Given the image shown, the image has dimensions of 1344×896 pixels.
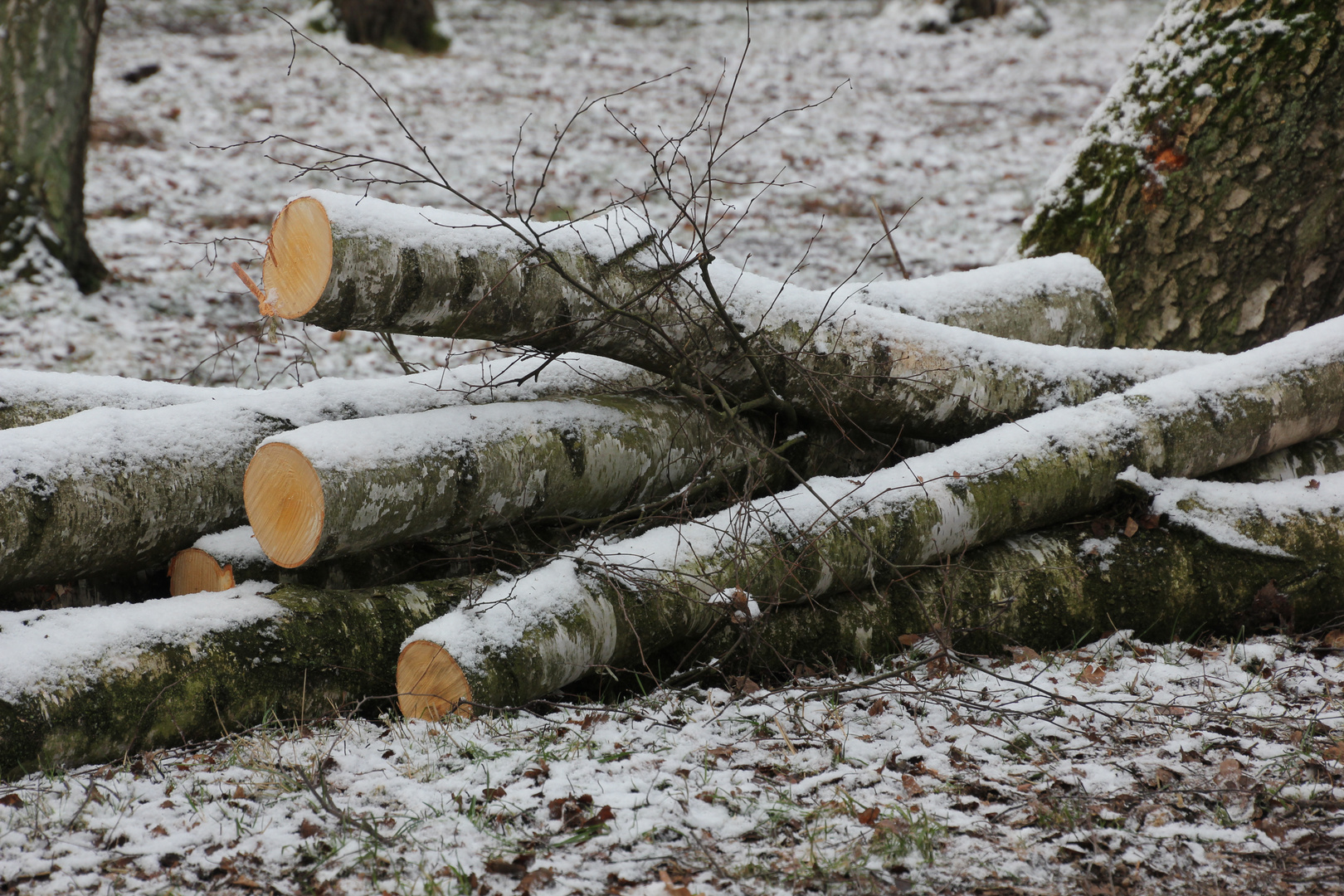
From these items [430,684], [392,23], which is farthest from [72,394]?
[392,23]

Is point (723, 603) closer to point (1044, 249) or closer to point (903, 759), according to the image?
point (903, 759)

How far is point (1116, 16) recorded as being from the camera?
58.2ft

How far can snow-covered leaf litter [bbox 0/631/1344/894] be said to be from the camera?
7.29ft

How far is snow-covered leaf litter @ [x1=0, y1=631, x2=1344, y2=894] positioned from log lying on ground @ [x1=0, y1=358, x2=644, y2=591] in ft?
2.36

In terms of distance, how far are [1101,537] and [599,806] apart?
2524 mm

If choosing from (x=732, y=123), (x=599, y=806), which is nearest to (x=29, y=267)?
(x=599, y=806)

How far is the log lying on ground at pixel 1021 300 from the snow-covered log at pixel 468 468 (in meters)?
1.14

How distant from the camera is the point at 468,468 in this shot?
3.27 m

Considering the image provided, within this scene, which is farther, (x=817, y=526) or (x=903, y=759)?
(x=817, y=526)

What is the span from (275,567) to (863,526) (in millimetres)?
2135

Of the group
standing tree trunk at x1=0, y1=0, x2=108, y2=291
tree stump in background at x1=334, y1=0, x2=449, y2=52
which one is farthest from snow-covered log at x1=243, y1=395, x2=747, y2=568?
tree stump in background at x1=334, y1=0, x2=449, y2=52

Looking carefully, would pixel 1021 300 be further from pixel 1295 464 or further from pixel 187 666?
pixel 187 666

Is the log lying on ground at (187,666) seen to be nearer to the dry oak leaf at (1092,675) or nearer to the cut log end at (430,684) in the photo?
the cut log end at (430,684)

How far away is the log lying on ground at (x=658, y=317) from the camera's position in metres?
2.91
